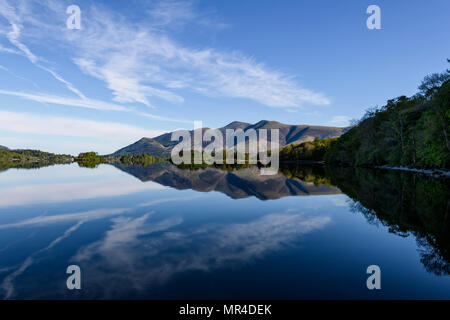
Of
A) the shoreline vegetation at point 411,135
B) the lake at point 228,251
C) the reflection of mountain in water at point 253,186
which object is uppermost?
the shoreline vegetation at point 411,135

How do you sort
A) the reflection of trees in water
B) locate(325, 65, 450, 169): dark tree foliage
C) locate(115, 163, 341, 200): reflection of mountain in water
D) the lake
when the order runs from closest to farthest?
the lake, the reflection of trees in water, locate(115, 163, 341, 200): reflection of mountain in water, locate(325, 65, 450, 169): dark tree foliage

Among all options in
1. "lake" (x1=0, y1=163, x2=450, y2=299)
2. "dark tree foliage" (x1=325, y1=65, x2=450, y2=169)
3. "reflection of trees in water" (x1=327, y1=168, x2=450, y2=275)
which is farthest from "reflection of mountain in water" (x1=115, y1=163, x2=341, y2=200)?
"dark tree foliage" (x1=325, y1=65, x2=450, y2=169)

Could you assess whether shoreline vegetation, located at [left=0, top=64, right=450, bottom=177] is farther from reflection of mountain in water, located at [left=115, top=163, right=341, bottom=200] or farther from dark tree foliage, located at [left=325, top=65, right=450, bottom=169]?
reflection of mountain in water, located at [left=115, top=163, right=341, bottom=200]

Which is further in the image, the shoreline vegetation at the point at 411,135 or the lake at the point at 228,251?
the shoreline vegetation at the point at 411,135

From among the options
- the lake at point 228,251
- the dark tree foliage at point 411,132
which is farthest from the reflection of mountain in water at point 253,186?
the dark tree foliage at point 411,132

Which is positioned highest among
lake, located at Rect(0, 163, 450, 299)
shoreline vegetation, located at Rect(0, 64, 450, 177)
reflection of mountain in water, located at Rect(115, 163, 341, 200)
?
shoreline vegetation, located at Rect(0, 64, 450, 177)

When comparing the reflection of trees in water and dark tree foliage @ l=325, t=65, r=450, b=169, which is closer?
the reflection of trees in water

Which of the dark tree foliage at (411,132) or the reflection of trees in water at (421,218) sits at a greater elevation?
the dark tree foliage at (411,132)

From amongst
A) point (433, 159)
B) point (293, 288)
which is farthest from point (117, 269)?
point (433, 159)

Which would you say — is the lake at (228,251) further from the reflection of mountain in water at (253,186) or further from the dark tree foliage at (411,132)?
the dark tree foliage at (411,132)

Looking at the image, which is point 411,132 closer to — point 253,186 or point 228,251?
point 253,186

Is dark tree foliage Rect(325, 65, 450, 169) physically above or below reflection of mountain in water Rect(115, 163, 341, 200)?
above
